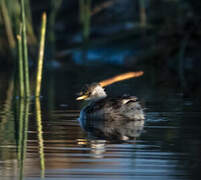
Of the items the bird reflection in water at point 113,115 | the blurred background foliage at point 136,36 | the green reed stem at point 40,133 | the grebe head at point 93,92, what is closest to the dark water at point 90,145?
the green reed stem at point 40,133

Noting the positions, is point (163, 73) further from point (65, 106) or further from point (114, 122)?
point (114, 122)

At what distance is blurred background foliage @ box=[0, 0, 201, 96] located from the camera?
19.4 meters

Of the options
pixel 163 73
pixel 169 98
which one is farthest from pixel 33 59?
pixel 169 98

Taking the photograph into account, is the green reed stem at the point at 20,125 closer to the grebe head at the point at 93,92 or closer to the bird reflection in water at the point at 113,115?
the bird reflection in water at the point at 113,115

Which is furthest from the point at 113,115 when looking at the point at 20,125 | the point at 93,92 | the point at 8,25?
the point at 8,25

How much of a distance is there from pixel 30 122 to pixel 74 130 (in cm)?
93

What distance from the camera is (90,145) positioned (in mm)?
7238

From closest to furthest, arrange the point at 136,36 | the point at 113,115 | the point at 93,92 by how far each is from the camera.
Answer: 1. the point at 113,115
2. the point at 93,92
3. the point at 136,36

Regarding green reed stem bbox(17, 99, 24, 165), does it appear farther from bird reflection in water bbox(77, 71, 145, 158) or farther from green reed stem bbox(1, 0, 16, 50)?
green reed stem bbox(1, 0, 16, 50)

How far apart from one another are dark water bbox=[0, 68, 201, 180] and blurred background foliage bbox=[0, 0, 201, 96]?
17.3ft

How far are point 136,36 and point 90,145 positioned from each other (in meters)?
16.4

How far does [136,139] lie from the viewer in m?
7.58

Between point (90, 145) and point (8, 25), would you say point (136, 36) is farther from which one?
point (90, 145)

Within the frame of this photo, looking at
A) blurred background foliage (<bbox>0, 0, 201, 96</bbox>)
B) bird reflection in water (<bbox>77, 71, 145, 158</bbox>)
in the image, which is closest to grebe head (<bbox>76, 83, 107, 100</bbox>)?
bird reflection in water (<bbox>77, 71, 145, 158</bbox>)
